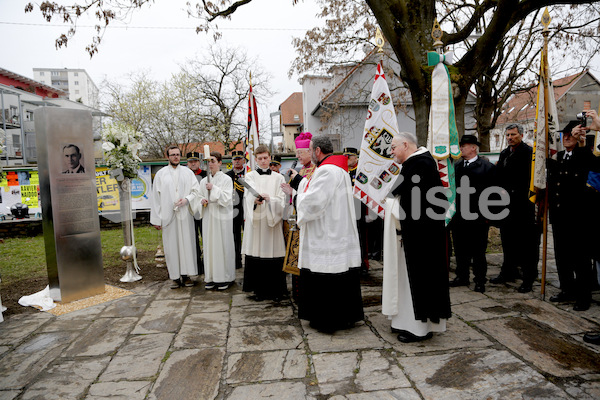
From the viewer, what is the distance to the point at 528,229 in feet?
17.8

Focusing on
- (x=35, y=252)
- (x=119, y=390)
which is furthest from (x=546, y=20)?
(x=35, y=252)

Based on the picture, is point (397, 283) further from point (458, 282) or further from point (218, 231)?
point (218, 231)

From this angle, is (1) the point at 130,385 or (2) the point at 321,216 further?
(2) the point at 321,216

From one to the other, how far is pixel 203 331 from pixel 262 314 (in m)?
0.76

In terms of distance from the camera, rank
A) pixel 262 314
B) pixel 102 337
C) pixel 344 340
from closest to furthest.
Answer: pixel 344 340, pixel 102 337, pixel 262 314

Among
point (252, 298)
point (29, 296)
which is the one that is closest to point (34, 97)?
point (29, 296)

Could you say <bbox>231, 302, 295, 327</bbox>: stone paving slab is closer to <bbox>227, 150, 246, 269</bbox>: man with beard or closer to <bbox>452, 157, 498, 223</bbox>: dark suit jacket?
<bbox>227, 150, 246, 269</bbox>: man with beard

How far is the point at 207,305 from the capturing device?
5.22m

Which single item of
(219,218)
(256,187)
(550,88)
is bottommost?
(219,218)

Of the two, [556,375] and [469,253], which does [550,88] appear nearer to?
[469,253]

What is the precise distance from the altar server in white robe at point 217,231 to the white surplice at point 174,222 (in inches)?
9.0

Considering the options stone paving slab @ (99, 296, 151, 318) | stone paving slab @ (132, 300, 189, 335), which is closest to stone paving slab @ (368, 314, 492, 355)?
stone paving slab @ (132, 300, 189, 335)

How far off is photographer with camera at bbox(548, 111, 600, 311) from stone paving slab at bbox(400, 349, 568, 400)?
172cm

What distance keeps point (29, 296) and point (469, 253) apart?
6.10 meters
